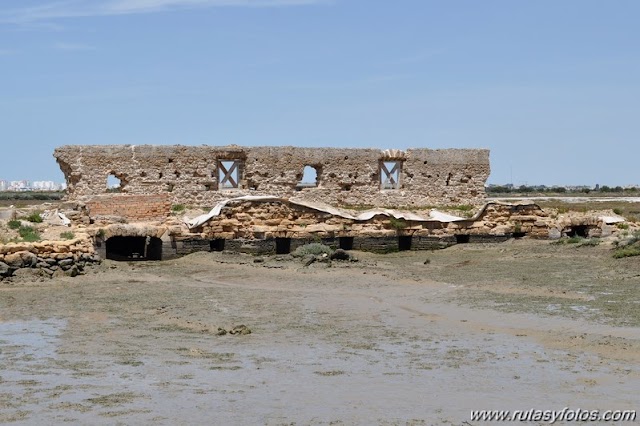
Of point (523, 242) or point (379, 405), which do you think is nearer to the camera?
point (379, 405)

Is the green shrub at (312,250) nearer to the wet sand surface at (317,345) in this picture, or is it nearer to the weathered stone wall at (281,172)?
the wet sand surface at (317,345)

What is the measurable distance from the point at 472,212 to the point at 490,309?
1194cm

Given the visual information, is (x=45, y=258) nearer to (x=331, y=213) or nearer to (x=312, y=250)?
(x=312, y=250)

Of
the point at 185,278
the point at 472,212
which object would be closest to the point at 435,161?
the point at 472,212

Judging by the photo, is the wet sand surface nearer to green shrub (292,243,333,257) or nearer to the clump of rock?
the clump of rock

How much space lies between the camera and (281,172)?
25.1m

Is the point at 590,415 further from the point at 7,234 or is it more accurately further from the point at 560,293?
the point at 7,234

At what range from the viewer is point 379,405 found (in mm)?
7359

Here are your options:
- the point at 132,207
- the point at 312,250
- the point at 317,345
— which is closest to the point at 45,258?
the point at 312,250

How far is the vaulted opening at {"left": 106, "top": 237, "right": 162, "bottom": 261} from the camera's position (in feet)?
62.3

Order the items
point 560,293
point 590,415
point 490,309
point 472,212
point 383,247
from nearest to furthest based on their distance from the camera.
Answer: point 590,415
point 490,309
point 560,293
point 383,247
point 472,212

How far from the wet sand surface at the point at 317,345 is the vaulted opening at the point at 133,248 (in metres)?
2.13

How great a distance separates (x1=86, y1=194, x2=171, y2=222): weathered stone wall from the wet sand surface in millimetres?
5183

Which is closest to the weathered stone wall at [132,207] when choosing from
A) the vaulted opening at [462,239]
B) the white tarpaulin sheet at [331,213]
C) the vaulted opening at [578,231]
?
the white tarpaulin sheet at [331,213]
